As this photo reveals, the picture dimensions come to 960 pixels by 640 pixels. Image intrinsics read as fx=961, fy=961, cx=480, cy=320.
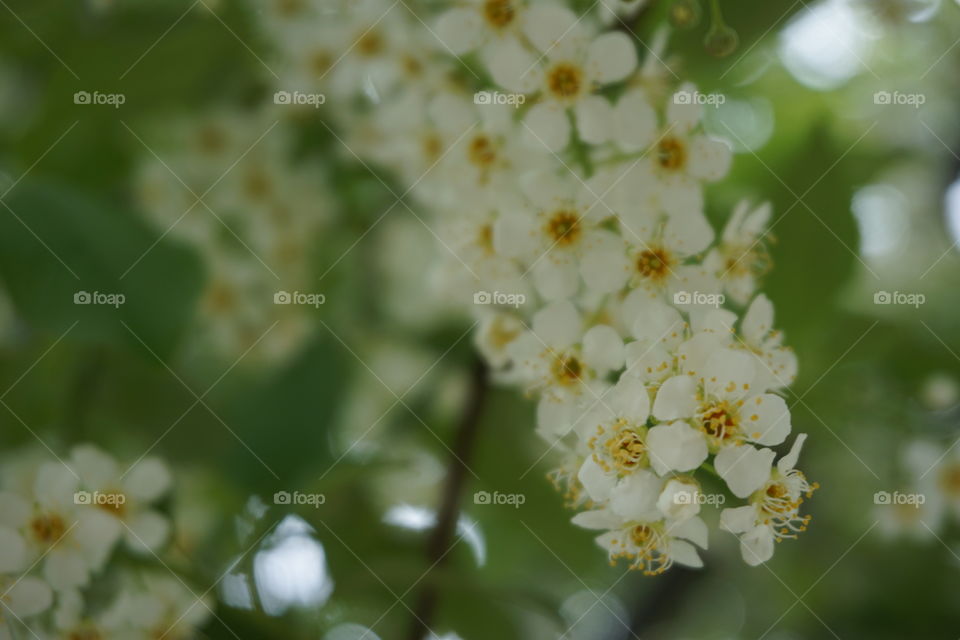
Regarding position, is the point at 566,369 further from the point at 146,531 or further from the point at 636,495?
the point at 146,531

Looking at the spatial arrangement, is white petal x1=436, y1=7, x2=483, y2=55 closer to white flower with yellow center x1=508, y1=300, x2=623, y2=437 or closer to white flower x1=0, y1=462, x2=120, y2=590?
white flower with yellow center x1=508, y1=300, x2=623, y2=437

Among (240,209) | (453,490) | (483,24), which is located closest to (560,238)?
(483,24)

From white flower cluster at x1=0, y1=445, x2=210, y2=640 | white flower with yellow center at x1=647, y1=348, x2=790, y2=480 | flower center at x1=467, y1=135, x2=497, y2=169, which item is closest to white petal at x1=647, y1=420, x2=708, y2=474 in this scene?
white flower with yellow center at x1=647, y1=348, x2=790, y2=480

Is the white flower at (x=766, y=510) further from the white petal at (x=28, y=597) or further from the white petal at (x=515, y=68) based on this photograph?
the white petal at (x=28, y=597)

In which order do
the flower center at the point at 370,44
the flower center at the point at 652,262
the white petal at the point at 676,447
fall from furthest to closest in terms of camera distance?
the flower center at the point at 370,44 → the flower center at the point at 652,262 → the white petal at the point at 676,447

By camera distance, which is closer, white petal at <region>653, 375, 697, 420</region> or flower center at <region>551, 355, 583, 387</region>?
white petal at <region>653, 375, 697, 420</region>

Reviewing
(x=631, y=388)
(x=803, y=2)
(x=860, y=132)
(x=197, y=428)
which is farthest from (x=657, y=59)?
(x=197, y=428)

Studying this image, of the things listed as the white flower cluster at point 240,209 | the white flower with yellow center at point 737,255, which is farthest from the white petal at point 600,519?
the white flower cluster at point 240,209
